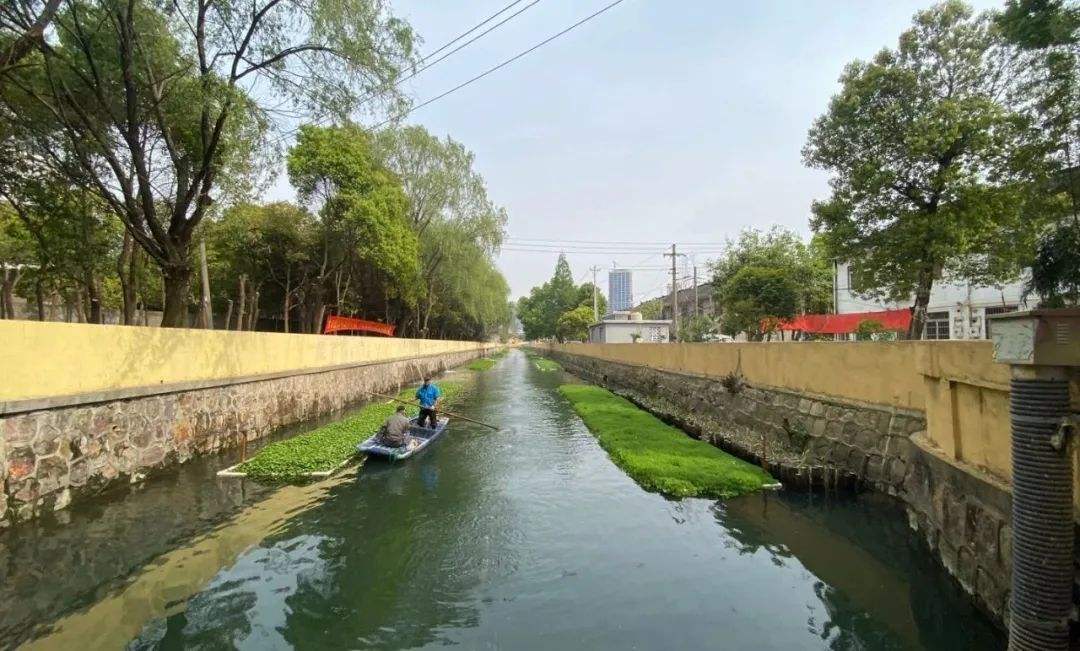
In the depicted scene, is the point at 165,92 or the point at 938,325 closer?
the point at 165,92

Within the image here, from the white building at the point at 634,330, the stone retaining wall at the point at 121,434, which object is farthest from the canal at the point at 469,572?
the white building at the point at 634,330

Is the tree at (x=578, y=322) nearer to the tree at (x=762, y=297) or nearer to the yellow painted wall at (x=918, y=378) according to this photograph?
the tree at (x=762, y=297)

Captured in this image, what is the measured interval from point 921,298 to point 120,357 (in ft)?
65.3

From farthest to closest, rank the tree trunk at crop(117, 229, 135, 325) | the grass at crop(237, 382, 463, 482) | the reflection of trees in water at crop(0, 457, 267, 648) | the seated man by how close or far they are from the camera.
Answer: the tree trunk at crop(117, 229, 135, 325) → the seated man → the grass at crop(237, 382, 463, 482) → the reflection of trees in water at crop(0, 457, 267, 648)

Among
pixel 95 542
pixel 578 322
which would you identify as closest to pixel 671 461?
pixel 95 542

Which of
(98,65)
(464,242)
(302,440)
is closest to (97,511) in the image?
(302,440)

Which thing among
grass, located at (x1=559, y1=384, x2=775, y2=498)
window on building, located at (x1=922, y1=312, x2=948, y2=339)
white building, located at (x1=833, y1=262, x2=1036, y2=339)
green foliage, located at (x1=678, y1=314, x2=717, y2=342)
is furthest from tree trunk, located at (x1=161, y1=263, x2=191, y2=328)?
green foliage, located at (x1=678, y1=314, x2=717, y2=342)

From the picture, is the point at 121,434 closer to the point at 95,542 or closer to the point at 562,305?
the point at 95,542

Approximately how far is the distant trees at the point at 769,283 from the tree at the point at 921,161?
940 centimetres

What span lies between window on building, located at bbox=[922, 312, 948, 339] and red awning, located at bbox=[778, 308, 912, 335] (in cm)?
121

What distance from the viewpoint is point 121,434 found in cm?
958

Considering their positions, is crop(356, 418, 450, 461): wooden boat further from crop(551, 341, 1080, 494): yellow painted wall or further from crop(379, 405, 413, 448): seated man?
crop(551, 341, 1080, 494): yellow painted wall

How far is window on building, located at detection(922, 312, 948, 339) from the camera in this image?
1110 inches

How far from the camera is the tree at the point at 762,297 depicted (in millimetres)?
28234
